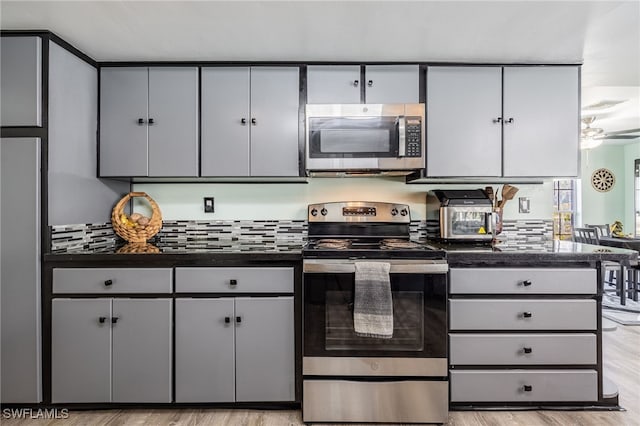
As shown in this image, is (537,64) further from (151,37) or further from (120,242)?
(120,242)

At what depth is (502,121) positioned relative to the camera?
2.33 meters

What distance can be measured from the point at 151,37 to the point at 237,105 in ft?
1.91

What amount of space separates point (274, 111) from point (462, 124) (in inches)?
47.4

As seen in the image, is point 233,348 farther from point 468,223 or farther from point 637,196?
point 637,196

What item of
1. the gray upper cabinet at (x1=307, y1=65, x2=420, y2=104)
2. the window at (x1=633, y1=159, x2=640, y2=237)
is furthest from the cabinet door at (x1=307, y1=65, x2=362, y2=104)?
the window at (x1=633, y1=159, x2=640, y2=237)

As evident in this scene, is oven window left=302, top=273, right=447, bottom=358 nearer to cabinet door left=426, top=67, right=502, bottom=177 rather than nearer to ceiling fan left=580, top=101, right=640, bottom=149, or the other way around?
cabinet door left=426, top=67, right=502, bottom=177

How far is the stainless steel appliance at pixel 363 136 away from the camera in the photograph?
2.24 meters

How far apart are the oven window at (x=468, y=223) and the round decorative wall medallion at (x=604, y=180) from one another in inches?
219

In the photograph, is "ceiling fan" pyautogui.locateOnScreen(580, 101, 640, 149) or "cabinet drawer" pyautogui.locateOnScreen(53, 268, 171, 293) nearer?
"cabinet drawer" pyautogui.locateOnScreen(53, 268, 171, 293)

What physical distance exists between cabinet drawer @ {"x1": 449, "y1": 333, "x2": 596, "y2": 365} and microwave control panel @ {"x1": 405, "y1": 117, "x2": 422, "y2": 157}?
110 cm

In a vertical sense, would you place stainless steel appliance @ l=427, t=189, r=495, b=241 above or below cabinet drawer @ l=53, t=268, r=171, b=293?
above

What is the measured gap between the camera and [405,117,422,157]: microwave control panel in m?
2.25

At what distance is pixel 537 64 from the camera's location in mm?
2359

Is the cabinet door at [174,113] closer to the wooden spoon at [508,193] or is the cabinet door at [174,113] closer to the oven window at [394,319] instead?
the oven window at [394,319]
